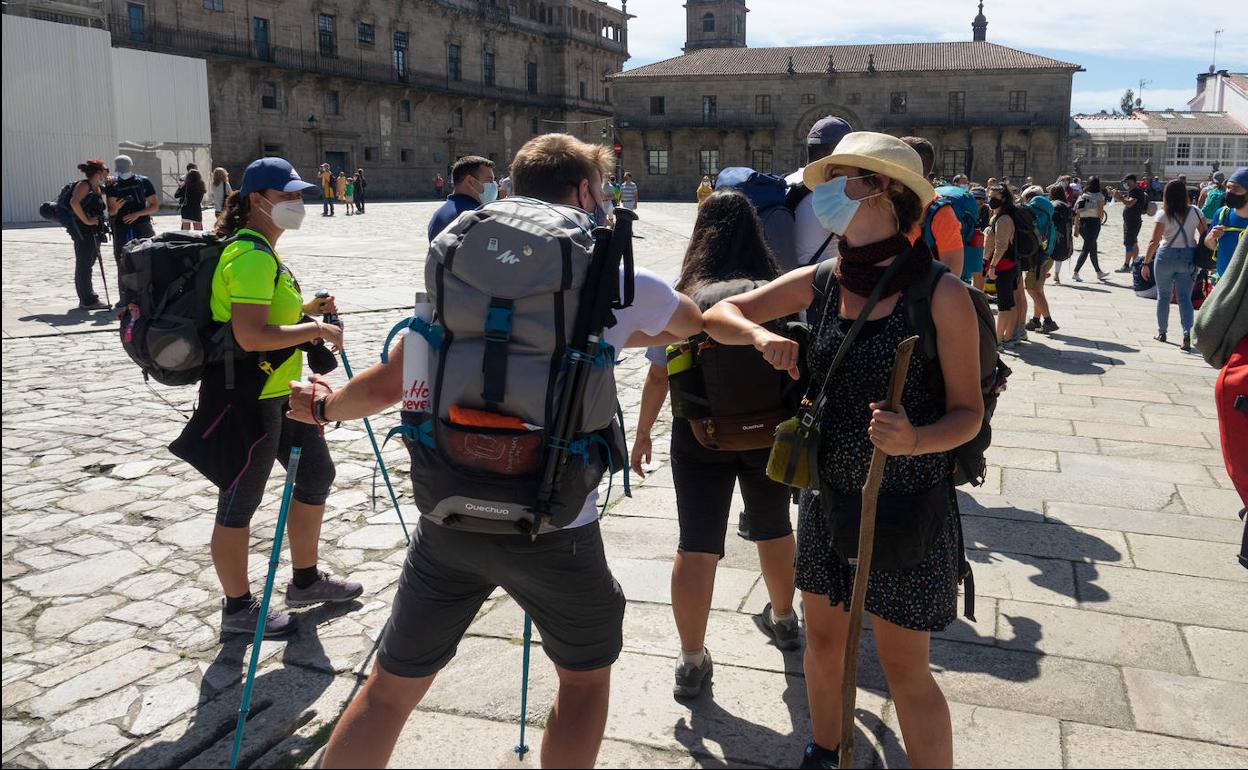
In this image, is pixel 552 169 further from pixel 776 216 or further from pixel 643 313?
pixel 776 216

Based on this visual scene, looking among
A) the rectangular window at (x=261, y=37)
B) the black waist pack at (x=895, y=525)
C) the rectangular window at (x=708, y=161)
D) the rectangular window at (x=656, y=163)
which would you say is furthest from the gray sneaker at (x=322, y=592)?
the rectangular window at (x=656, y=163)

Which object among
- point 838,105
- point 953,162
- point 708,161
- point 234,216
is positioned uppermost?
point 838,105

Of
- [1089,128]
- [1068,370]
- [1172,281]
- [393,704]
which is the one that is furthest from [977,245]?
[1089,128]

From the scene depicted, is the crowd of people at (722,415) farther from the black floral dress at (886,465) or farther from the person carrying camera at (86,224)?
the person carrying camera at (86,224)

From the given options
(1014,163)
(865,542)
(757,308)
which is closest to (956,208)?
(757,308)

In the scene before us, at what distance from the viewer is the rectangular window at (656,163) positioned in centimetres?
5875

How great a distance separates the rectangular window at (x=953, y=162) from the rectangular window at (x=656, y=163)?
52.6 ft

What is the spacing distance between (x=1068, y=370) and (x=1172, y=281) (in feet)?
6.87

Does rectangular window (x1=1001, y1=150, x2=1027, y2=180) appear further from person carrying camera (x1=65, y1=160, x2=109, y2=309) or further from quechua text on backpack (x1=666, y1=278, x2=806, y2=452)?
quechua text on backpack (x1=666, y1=278, x2=806, y2=452)

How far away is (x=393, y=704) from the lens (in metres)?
2.16

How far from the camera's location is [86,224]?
1136 cm

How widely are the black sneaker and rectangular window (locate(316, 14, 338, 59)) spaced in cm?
4855

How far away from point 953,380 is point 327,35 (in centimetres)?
4961

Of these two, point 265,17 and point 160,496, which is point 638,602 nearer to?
point 160,496
